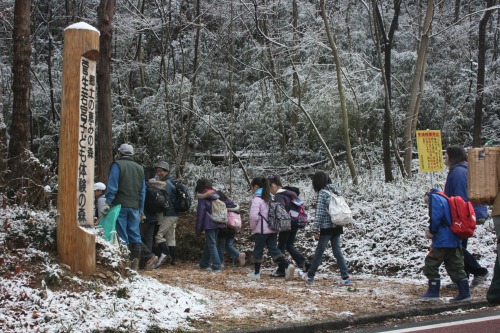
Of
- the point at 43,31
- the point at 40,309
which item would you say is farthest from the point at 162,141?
the point at 40,309

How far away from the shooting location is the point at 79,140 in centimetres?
704

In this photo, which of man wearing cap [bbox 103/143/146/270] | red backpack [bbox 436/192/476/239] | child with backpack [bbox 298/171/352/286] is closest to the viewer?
red backpack [bbox 436/192/476/239]

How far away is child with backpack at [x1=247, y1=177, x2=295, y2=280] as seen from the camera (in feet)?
34.8

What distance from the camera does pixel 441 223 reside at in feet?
26.3

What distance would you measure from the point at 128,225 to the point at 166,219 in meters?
2.75

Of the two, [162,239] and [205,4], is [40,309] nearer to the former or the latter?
[162,239]

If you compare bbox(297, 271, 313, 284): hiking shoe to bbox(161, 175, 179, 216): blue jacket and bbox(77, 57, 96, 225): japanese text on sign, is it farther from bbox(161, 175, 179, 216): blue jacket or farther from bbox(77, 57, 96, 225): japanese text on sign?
bbox(77, 57, 96, 225): japanese text on sign

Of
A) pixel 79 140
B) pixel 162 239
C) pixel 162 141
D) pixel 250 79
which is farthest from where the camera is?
pixel 250 79

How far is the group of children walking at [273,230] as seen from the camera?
387 inches

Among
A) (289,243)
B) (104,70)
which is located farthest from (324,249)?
(104,70)

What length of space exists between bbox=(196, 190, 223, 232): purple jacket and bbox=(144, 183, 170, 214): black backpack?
2.61 ft

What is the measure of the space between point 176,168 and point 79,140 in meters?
14.1

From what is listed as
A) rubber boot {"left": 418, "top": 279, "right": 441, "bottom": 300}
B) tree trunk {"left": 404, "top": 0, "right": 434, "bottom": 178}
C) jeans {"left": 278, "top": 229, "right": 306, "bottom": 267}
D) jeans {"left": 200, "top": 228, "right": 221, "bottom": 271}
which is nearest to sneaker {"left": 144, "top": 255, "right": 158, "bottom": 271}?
jeans {"left": 200, "top": 228, "right": 221, "bottom": 271}

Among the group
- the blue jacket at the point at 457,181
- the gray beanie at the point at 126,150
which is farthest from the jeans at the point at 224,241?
the blue jacket at the point at 457,181
